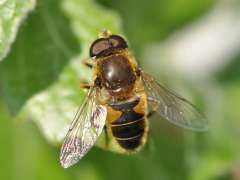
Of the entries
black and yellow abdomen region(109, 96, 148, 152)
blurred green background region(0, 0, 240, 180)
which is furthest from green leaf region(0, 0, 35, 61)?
black and yellow abdomen region(109, 96, 148, 152)

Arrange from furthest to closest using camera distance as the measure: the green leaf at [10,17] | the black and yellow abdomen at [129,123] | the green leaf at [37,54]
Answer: the green leaf at [37,54] < the black and yellow abdomen at [129,123] < the green leaf at [10,17]

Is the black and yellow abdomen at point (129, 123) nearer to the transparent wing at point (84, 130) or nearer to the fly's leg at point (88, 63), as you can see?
the transparent wing at point (84, 130)

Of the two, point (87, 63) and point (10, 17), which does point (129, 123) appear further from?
point (10, 17)

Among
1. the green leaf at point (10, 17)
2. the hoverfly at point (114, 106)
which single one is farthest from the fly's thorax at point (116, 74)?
the green leaf at point (10, 17)

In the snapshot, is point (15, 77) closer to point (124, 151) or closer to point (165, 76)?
point (124, 151)

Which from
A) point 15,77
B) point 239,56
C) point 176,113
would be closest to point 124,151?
point 176,113

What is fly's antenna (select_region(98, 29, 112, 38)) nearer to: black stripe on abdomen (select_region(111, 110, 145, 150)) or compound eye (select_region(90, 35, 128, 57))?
compound eye (select_region(90, 35, 128, 57))
